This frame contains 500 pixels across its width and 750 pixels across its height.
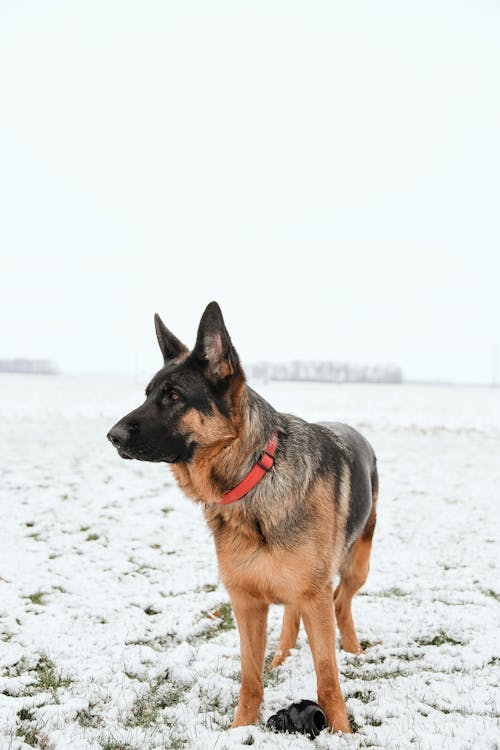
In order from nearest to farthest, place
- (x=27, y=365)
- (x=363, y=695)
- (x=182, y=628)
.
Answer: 1. (x=363, y=695)
2. (x=182, y=628)
3. (x=27, y=365)

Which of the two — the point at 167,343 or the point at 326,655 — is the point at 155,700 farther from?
the point at 167,343

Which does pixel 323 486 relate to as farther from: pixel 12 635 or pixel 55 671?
pixel 12 635

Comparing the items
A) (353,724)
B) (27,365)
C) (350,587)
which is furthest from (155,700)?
(27,365)

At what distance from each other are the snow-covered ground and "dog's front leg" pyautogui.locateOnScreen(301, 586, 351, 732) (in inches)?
7.6

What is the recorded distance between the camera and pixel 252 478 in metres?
4.13

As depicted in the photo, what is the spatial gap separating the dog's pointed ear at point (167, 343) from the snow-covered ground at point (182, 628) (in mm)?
2768

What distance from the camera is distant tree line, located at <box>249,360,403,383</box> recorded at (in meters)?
107

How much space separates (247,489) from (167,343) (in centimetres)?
143

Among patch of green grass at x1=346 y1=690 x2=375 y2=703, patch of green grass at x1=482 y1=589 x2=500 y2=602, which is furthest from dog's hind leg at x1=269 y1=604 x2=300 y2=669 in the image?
patch of green grass at x1=482 y1=589 x2=500 y2=602

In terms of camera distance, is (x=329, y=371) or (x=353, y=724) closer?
(x=353, y=724)

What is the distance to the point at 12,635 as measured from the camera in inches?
209

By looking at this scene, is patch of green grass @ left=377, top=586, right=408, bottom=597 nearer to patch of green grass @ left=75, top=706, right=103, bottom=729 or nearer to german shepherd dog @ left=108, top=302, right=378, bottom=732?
german shepherd dog @ left=108, top=302, right=378, bottom=732

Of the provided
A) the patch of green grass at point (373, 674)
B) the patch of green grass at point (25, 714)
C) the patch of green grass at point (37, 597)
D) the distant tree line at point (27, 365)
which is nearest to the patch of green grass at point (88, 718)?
the patch of green grass at point (25, 714)

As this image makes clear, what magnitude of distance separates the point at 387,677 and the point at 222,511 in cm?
225
